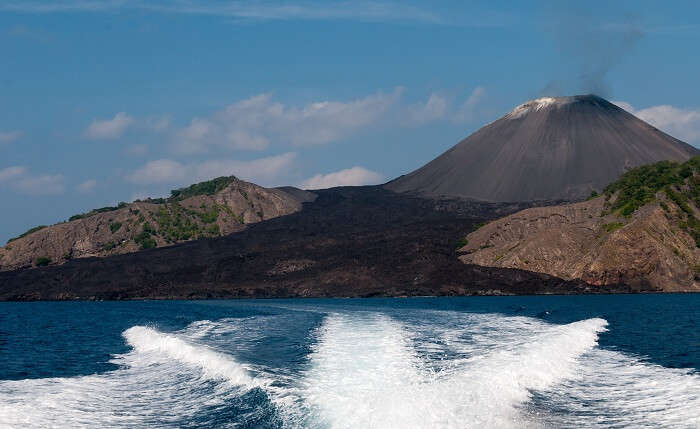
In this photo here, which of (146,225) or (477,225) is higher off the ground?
(146,225)

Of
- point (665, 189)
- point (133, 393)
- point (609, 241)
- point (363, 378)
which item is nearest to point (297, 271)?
point (609, 241)

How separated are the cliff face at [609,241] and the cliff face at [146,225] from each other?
6720 cm

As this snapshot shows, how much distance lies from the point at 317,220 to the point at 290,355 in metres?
137

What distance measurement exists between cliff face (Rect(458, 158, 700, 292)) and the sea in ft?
164

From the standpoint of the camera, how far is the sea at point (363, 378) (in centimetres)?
1917

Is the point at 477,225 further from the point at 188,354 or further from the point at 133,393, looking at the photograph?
the point at 133,393

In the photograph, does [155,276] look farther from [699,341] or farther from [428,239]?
[699,341]

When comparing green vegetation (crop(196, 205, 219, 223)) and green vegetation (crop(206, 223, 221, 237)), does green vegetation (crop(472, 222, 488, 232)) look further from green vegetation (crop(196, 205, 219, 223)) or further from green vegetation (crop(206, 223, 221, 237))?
green vegetation (crop(196, 205, 219, 223))

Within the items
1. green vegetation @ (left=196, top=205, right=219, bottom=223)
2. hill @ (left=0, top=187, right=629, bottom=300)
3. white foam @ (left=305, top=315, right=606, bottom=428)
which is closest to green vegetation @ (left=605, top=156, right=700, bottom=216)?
hill @ (left=0, top=187, right=629, bottom=300)

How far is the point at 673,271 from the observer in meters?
89.2

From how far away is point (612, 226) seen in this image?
331 ft

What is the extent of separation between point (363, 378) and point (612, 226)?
84.6m

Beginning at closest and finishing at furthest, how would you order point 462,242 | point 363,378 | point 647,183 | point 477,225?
point 363,378 < point 647,183 < point 462,242 < point 477,225

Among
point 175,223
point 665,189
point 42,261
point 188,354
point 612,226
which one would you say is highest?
point 175,223
